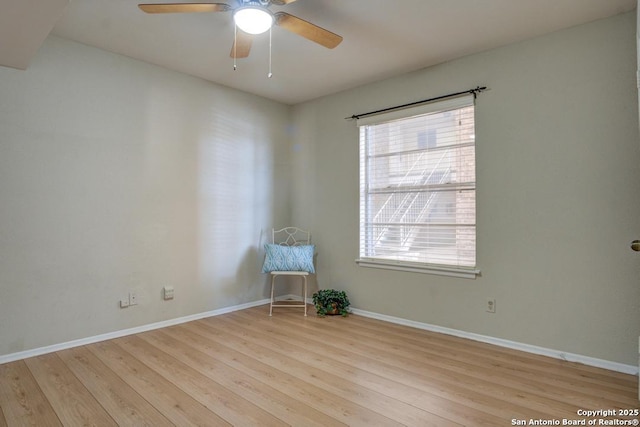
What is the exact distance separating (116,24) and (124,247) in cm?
182

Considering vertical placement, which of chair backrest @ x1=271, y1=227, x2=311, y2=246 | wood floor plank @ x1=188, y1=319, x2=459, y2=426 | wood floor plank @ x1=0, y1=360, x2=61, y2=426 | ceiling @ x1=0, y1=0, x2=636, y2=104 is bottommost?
wood floor plank @ x1=0, y1=360, x2=61, y2=426

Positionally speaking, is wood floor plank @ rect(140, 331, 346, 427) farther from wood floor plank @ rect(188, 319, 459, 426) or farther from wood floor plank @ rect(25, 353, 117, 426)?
wood floor plank @ rect(25, 353, 117, 426)

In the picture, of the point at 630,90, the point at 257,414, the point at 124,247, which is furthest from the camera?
the point at 124,247

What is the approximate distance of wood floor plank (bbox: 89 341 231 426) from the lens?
201 centimetres

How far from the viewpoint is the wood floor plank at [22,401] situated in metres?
1.99

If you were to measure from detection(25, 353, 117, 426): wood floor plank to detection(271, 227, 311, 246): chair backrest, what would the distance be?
2.52 metres

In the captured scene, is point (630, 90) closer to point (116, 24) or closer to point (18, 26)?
point (116, 24)

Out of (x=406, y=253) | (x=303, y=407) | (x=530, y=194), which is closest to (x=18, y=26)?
(x=303, y=407)

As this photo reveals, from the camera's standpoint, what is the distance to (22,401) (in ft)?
7.18

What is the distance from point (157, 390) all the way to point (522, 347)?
273cm

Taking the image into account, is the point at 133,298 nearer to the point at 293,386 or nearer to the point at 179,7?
the point at 293,386

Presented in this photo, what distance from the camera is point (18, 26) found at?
7.21 ft

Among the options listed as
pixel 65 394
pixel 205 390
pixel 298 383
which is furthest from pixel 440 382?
pixel 65 394

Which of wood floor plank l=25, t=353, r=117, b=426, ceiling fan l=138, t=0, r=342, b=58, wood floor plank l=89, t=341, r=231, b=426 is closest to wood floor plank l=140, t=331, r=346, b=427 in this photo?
wood floor plank l=89, t=341, r=231, b=426
